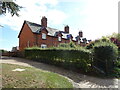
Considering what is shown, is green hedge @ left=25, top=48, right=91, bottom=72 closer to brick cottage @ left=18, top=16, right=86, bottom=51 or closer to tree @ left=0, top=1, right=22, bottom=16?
tree @ left=0, top=1, right=22, bottom=16

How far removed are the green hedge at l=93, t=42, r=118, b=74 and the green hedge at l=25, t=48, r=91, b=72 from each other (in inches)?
33.9

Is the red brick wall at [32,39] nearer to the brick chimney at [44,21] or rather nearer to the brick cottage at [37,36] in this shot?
the brick cottage at [37,36]

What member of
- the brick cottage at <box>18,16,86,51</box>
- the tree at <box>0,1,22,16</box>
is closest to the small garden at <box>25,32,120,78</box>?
the tree at <box>0,1,22,16</box>

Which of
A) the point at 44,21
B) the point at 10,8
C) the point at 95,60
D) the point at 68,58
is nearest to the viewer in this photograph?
the point at 10,8

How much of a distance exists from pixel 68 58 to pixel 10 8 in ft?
24.6

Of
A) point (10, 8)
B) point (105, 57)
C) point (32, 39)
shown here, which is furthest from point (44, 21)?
point (10, 8)

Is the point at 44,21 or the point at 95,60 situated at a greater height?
the point at 44,21

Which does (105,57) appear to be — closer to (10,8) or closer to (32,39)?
(10,8)

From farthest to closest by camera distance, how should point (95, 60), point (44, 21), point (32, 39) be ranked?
point (44, 21) < point (32, 39) < point (95, 60)

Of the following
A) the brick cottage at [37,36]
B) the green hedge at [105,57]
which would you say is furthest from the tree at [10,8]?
the brick cottage at [37,36]

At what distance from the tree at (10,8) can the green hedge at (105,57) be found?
812 centimetres

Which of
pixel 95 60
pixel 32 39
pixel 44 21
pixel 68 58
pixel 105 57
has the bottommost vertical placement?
pixel 95 60

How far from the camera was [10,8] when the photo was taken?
24.8 ft

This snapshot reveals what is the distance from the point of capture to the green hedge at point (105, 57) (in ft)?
40.3
